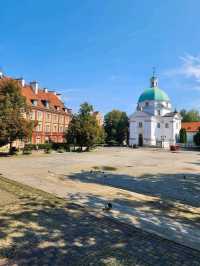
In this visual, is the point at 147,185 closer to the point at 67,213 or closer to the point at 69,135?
the point at 67,213

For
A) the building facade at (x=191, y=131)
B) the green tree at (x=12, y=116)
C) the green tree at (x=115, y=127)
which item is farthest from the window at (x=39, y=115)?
the building facade at (x=191, y=131)

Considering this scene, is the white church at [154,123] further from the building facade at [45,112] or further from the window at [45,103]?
the window at [45,103]

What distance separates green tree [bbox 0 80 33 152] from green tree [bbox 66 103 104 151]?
10.7 meters

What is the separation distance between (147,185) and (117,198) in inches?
142

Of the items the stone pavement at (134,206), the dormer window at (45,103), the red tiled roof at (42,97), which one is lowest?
the stone pavement at (134,206)

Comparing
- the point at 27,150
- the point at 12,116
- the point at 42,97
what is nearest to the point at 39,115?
the point at 42,97

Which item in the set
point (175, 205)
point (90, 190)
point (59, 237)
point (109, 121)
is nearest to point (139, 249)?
point (59, 237)

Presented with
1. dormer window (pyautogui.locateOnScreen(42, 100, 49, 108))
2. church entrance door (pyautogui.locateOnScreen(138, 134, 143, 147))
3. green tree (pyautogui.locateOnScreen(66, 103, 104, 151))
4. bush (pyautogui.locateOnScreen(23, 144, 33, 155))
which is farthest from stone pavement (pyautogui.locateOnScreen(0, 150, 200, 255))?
church entrance door (pyautogui.locateOnScreen(138, 134, 143, 147))

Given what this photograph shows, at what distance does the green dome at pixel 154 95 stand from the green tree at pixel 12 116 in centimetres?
5063

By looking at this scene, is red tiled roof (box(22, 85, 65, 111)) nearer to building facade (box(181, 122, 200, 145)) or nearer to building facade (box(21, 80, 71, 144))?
building facade (box(21, 80, 71, 144))

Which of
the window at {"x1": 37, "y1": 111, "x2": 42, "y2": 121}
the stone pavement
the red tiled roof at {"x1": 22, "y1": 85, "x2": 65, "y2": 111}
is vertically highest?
→ the red tiled roof at {"x1": 22, "y1": 85, "x2": 65, "y2": 111}

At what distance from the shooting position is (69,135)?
40500mm

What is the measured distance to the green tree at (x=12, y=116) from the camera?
90.5 feet

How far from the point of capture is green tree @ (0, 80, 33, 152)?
90.5ft
